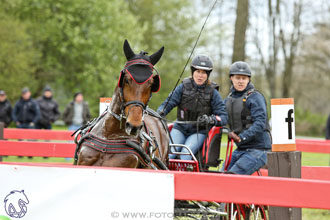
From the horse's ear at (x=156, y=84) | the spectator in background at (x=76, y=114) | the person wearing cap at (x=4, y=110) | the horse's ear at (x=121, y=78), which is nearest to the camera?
the horse's ear at (x=121, y=78)

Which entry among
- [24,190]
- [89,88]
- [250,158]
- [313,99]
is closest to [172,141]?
[250,158]

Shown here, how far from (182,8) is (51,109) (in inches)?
967

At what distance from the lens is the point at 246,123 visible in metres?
6.34

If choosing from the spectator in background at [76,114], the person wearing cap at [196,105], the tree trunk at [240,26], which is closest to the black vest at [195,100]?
the person wearing cap at [196,105]

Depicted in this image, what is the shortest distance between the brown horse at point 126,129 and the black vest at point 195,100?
1695mm

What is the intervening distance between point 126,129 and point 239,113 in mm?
2496

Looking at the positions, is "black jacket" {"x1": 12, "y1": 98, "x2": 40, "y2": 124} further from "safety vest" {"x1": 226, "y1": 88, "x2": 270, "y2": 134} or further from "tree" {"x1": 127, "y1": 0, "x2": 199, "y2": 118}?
"tree" {"x1": 127, "y1": 0, "x2": 199, "y2": 118}

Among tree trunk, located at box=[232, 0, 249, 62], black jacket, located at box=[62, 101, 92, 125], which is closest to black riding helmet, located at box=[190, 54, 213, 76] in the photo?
tree trunk, located at box=[232, 0, 249, 62]

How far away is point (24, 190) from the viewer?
11.1 feet

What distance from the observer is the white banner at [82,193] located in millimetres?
3160

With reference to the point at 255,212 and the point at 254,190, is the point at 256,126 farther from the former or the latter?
the point at 254,190

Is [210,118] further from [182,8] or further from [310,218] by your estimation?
[182,8]

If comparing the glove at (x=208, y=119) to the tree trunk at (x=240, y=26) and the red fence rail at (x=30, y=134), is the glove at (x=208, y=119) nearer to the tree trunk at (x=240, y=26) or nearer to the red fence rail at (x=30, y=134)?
the red fence rail at (x=30, y=134)

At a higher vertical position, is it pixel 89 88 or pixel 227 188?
pixel 89 88
